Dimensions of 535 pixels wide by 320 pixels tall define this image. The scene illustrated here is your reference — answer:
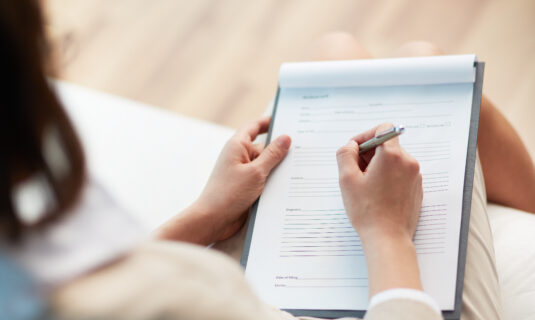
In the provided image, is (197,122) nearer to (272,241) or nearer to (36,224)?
(272,241)

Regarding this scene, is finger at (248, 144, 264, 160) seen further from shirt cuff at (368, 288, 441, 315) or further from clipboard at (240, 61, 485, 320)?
shirt cuff at (368, 288, 441, 315)

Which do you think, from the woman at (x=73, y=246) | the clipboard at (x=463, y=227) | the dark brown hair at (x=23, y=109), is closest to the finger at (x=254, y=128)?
the clipboard at (x=463, y=227)

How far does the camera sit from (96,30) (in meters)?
1.74

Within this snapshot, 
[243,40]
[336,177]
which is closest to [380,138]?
[336,177]

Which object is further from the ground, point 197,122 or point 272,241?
point 197,122

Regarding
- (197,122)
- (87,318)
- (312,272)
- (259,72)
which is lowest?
(87,318)

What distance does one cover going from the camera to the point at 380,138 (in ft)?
2.21

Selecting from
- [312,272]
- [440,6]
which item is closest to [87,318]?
[312,272]

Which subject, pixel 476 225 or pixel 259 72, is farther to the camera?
pixel 259 72

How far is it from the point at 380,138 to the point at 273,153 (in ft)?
0.57

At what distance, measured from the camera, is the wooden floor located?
143 centimetres

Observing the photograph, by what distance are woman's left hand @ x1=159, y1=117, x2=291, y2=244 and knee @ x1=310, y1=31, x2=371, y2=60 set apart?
0.67ft

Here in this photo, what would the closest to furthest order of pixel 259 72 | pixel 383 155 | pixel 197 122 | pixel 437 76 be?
pixel 383 155 < pixel 437 76 < pixel 197 122 < pixel 259 72

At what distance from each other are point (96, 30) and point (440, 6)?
38.3 inches
